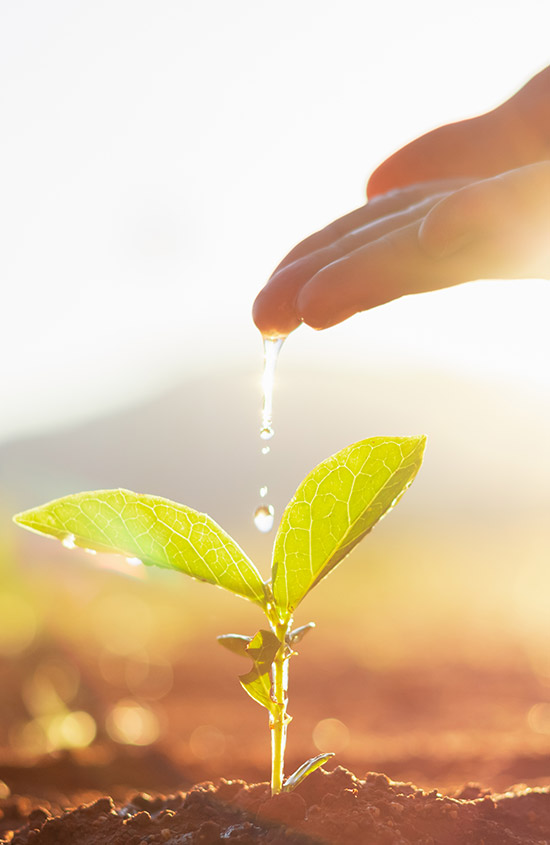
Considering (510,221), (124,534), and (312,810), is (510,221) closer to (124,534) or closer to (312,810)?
(124,534)

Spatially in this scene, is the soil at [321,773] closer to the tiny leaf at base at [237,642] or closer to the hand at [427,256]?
the tiny leaf at base at [237,642]

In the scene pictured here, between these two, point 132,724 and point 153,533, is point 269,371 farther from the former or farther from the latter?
point 132,724

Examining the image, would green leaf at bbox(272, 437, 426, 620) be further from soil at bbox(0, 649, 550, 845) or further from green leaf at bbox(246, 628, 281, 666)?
soil at bbox(0, 649, 550, 845)

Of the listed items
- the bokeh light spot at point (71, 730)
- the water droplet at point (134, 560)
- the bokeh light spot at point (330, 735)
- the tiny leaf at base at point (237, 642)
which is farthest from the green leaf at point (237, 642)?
the bokeh light spot at point (71, 730)

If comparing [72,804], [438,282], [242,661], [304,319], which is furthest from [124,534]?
[242,661]

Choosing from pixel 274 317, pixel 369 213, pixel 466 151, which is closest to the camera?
pixel 274 317

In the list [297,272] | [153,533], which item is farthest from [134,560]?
[297,272]

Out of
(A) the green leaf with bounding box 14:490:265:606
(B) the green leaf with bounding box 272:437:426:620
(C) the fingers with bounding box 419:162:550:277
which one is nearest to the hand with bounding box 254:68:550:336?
(C) the fingers with bounding box 419:162:550:277

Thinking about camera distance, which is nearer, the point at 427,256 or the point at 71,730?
the point at 427,256
